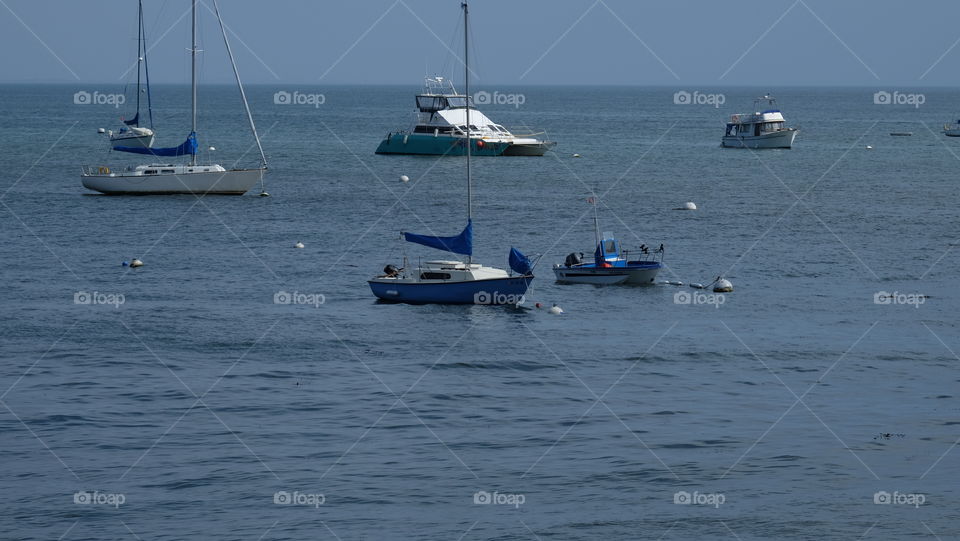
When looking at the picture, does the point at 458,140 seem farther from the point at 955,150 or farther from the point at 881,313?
the point at 881,313

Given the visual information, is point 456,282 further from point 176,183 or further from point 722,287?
point 176,183

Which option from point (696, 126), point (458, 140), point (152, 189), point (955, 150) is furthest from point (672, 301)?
point (696, 126)

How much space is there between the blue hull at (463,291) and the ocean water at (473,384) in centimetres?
64

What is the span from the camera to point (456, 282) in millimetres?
48656

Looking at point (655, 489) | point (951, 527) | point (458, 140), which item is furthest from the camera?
point (458, 140)

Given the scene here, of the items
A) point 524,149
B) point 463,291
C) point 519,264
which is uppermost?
point 524,149

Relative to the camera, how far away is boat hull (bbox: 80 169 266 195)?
84.0m

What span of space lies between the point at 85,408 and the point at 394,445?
9.04 m

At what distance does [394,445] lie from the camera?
33.8 meters

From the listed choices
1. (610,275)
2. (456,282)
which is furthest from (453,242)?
(610,275)

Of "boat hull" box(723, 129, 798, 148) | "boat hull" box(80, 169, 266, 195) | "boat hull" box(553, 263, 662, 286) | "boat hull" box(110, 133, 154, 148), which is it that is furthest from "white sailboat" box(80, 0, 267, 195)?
"boat hull" box(723, 129, 798, 148)

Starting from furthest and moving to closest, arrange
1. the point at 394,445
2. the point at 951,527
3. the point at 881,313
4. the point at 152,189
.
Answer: the point at 152,189, the point at 881,313, the point at 394,445, the point at 951,527

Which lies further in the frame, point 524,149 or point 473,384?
point 524,149

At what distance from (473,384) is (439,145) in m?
85.6
